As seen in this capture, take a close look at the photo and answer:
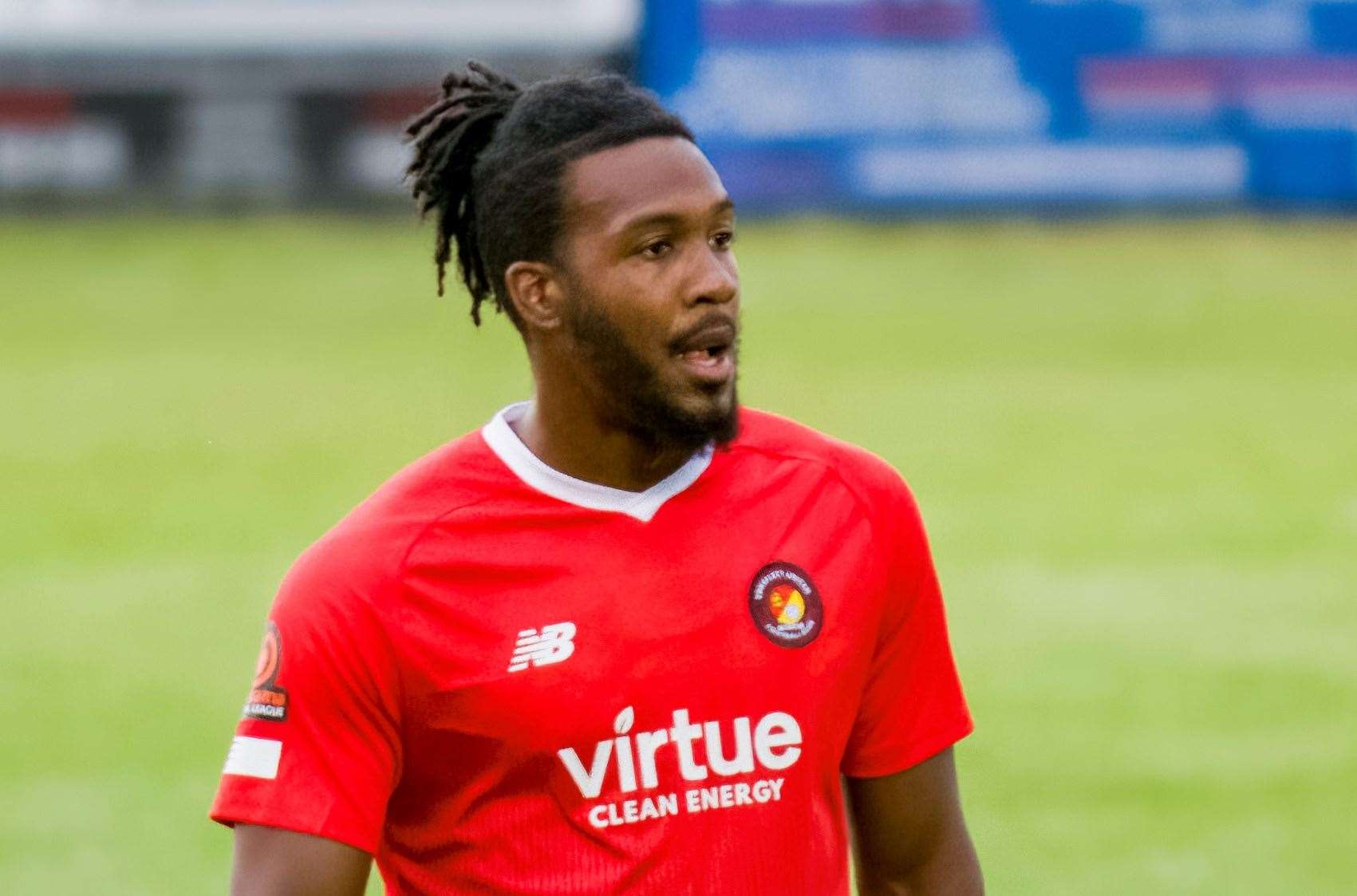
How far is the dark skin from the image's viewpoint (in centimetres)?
336

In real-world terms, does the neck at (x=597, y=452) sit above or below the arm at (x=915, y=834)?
above

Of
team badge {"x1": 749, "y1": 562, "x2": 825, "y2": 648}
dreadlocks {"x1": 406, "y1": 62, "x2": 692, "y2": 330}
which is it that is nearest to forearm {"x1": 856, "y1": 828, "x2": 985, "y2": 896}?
team badge {"x1": 749, "y1": 562, "x2": 825, "y2": 648}

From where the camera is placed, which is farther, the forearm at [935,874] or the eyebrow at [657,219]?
the forearm at [935,874]

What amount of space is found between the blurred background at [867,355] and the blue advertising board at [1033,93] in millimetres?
40

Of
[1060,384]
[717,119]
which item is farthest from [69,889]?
[717,119]

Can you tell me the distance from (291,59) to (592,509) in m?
20.5

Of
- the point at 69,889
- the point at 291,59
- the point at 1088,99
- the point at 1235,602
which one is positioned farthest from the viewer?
the point at 291,59

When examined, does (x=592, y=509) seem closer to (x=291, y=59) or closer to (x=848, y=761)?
(x=848, y=761)

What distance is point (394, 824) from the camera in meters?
3.50

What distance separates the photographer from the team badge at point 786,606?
3.47 m

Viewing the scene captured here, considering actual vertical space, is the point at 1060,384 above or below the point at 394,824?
below

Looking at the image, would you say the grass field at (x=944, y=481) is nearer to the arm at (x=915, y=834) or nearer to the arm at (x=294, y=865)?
the arm at (x=915, y=834)

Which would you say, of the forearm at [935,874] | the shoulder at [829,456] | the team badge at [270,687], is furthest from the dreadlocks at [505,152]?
the forearm at [935,874]

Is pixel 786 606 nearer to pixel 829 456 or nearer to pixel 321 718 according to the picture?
pixel 829 456
